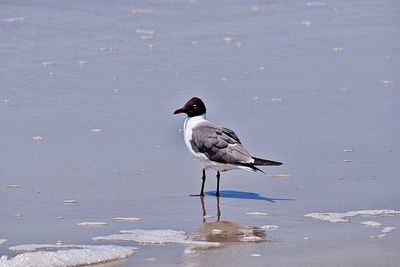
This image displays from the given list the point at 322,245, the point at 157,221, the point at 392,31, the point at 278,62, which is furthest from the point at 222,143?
the point at 392,31

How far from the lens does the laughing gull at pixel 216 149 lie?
26.6 feet

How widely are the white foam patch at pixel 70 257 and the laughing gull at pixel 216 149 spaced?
5.78ft

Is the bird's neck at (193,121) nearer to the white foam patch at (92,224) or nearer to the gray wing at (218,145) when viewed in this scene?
the gray wing at (218,145)

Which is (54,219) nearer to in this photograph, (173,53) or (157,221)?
(157,221)

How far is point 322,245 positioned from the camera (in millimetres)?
6617

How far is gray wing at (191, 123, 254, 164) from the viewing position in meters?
8.13

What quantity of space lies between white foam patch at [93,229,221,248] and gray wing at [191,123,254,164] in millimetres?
1319

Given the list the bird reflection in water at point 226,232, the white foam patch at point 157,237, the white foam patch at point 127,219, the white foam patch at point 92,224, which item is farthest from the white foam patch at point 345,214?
the white foam patch at point 92,224

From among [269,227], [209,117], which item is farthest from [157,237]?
[209,117]

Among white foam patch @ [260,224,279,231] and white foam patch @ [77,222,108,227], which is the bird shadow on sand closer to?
white foam patch @ [260,224,279,231]

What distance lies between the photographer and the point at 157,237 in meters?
6.77

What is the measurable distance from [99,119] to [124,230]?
3.39 m

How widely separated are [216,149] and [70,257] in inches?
87.9

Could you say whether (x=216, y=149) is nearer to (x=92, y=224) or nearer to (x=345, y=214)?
(x=345, y=214)
